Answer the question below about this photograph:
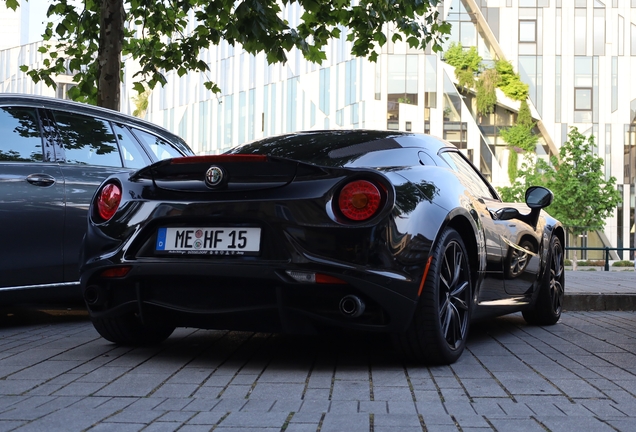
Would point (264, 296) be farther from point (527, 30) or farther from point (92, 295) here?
point (527, 30)

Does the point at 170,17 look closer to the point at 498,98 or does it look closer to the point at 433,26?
the point at 433,26

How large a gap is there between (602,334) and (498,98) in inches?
1578

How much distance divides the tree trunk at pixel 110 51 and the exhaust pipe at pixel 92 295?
7.52 metres

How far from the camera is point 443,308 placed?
4676mm

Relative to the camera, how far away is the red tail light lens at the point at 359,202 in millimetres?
4215

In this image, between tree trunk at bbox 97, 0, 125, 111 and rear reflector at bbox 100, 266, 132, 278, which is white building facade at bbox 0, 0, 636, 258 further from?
rear reflector at bbox 100, 266, 132, 278

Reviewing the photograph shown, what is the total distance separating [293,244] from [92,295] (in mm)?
1230

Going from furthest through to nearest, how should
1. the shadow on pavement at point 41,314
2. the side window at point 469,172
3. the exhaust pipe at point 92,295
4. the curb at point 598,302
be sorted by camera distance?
the curb at point 598,302 → the shadow on pavement at point 41,314 → the side window at point 469,172 → the exhaust pipe at point 92,295

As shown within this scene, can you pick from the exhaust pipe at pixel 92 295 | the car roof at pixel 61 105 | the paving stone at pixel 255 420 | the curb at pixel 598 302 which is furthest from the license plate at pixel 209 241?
the curb at pixel 598 302

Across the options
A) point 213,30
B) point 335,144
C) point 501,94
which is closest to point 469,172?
point 335,144

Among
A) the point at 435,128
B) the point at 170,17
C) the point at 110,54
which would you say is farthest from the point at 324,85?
the point at 110,54

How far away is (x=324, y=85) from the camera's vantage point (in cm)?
4453

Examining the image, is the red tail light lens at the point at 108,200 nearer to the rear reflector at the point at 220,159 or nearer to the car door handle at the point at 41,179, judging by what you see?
the rear reflector at the point at 220,159

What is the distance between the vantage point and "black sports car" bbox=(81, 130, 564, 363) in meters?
4.20
